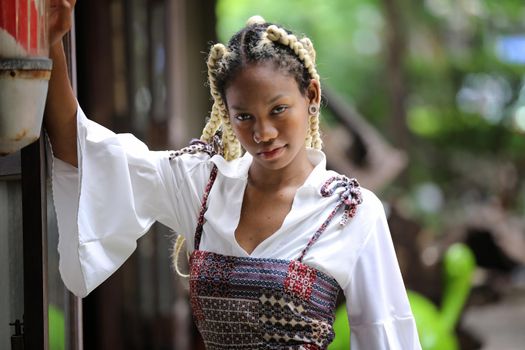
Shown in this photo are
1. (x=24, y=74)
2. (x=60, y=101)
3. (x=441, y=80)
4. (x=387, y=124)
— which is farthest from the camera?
(x=441, y=80)

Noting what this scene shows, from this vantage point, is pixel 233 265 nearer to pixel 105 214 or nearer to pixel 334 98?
pixel 105 214

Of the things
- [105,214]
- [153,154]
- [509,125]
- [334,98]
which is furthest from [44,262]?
[509,125]

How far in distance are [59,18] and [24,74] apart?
295 millimetres

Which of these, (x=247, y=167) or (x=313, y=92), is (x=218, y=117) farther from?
(x=313, y=92)

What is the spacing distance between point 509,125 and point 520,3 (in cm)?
193

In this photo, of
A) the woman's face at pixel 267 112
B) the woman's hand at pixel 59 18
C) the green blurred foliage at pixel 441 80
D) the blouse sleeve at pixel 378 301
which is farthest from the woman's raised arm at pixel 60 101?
the green blurred foliage at pixel 441 80

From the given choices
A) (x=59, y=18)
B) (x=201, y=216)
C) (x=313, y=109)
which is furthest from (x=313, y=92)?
(x=59, y=18)

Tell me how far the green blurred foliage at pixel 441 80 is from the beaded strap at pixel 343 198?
12767 millimetres

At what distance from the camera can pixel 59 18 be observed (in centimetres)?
220

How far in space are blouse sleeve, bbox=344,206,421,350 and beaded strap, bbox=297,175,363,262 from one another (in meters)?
0.07

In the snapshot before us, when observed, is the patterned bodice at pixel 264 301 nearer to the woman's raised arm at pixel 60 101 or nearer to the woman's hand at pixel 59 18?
the woman's raised arm at pixel 60 101

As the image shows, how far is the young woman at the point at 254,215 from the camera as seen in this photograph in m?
2.45

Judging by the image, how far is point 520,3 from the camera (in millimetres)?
15875

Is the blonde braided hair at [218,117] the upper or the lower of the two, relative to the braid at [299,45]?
lower
